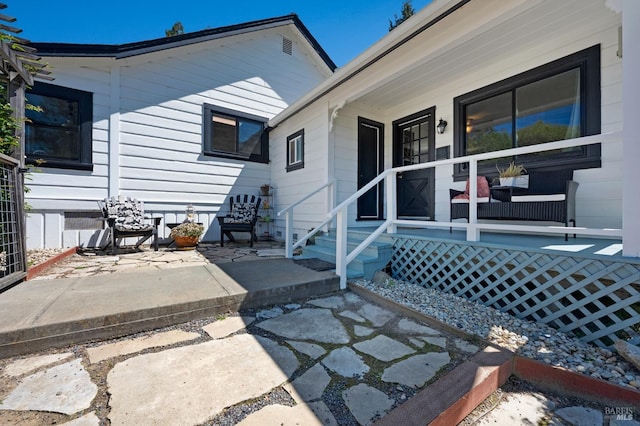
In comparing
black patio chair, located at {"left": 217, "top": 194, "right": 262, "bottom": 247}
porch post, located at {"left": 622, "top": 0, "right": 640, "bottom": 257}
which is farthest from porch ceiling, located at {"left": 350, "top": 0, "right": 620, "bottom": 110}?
black patio chair, located at {"left": 217, "top": 194, "right": 262, "bottom": 247}

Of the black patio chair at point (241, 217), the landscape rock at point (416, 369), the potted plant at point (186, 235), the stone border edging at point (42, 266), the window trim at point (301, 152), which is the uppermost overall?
the window trim at point (301, 152)

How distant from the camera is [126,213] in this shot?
16.0 feet

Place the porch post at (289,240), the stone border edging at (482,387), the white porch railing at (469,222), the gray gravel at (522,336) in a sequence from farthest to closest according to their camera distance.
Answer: the porch post at (289,240)
the white porch railing at (469,222)
the gray gravel at (522,336)
the stone border edging at (482,387)

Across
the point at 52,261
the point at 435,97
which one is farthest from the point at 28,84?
the point at 435,97

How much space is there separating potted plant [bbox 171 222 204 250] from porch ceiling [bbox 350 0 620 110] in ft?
12.5

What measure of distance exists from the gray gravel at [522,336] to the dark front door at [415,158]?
2.32 metres

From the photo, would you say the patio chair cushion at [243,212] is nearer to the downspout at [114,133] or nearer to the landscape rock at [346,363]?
the downspout at [114,133]

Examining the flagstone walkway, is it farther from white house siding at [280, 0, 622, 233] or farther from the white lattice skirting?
white house siding at [280, 0, 622, 233]

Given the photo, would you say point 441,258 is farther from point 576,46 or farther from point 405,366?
point 576,46

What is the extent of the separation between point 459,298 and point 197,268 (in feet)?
9.28

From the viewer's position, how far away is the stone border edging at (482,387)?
122 centimetres

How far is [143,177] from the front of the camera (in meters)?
5.43

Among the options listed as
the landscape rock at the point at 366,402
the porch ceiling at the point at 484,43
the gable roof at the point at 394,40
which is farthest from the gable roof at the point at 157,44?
the landscape rock at the point at 366,402

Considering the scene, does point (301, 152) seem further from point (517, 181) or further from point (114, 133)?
point (517, 181)
